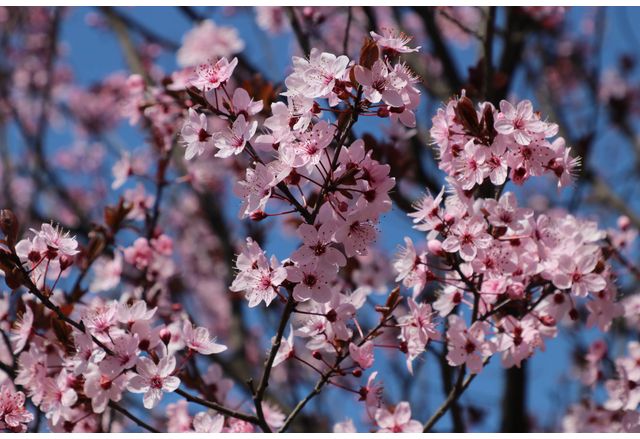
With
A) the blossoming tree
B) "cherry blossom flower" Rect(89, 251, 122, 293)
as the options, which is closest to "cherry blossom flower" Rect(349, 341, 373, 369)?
the blossoming tree

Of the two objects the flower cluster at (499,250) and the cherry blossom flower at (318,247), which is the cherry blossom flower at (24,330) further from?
the flower cluster at (499,250)

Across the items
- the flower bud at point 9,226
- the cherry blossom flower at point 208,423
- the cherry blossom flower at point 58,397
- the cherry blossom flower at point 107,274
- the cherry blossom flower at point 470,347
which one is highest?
the flower bud at point 9,226

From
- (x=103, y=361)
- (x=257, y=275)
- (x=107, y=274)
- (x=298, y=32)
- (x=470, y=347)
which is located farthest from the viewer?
(x=298, y=32)

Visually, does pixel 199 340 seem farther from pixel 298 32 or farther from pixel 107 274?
pixel 298 32

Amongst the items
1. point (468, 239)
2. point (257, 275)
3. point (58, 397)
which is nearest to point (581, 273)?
point (468, 239)

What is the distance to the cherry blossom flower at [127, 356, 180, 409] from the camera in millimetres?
2311

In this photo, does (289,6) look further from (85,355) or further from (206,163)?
(206,163)

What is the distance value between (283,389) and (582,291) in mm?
3433

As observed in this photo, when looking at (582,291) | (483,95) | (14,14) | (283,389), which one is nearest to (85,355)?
(582,291)

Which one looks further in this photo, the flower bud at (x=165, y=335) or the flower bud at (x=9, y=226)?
the flower bud at (x=165, y=335)

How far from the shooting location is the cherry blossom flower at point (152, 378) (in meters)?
2.31

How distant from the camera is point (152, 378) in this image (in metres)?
2.32

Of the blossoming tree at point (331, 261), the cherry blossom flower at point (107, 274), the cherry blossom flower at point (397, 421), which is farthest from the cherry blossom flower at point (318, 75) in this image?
the cherry blossom flower at point (107, 274)

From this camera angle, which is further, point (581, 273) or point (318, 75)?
point (581, 273)
